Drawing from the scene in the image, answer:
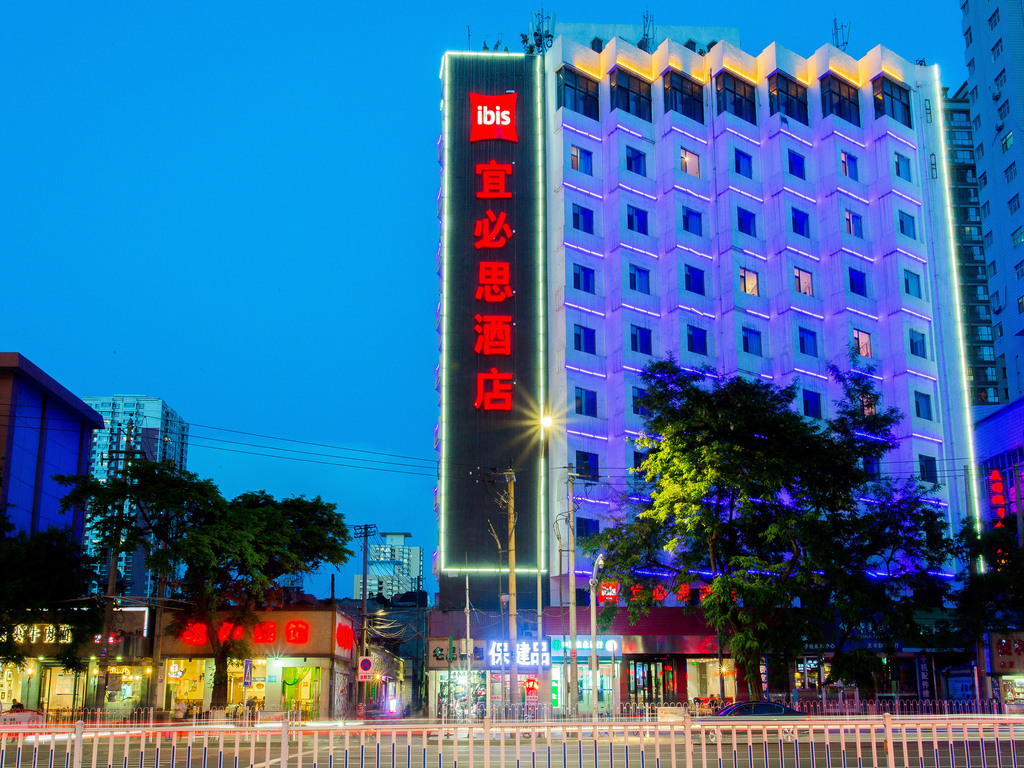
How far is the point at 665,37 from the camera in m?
75.6

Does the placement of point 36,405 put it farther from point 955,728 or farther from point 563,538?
point 955,728

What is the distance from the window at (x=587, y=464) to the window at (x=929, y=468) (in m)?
22.1

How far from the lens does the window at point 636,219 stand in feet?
214

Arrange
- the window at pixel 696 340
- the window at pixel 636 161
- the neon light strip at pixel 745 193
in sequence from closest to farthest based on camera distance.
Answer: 1. the window at pixel 696 340
2. the window at pixel 636 161
3. the neon light strip at pixel 745 193

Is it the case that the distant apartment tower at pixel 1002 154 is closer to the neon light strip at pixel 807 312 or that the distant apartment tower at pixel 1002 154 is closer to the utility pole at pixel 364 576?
the neon light strip at pixel 807 312

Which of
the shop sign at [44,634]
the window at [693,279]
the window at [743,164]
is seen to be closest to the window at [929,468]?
the window at [693,279]

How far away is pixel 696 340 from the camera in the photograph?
2552 inches

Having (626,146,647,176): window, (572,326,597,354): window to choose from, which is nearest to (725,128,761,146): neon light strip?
(626,146,647,176): window

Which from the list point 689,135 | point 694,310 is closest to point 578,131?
point 689,135

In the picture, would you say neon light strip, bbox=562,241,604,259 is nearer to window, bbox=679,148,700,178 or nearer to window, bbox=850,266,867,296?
window, bbox=679,148,700,178

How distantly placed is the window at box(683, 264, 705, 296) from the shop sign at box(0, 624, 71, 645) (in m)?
39.5

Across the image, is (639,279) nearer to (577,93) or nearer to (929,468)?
(577,93)

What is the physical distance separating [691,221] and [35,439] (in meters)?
41.9

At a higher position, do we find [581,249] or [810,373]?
[581,249]
